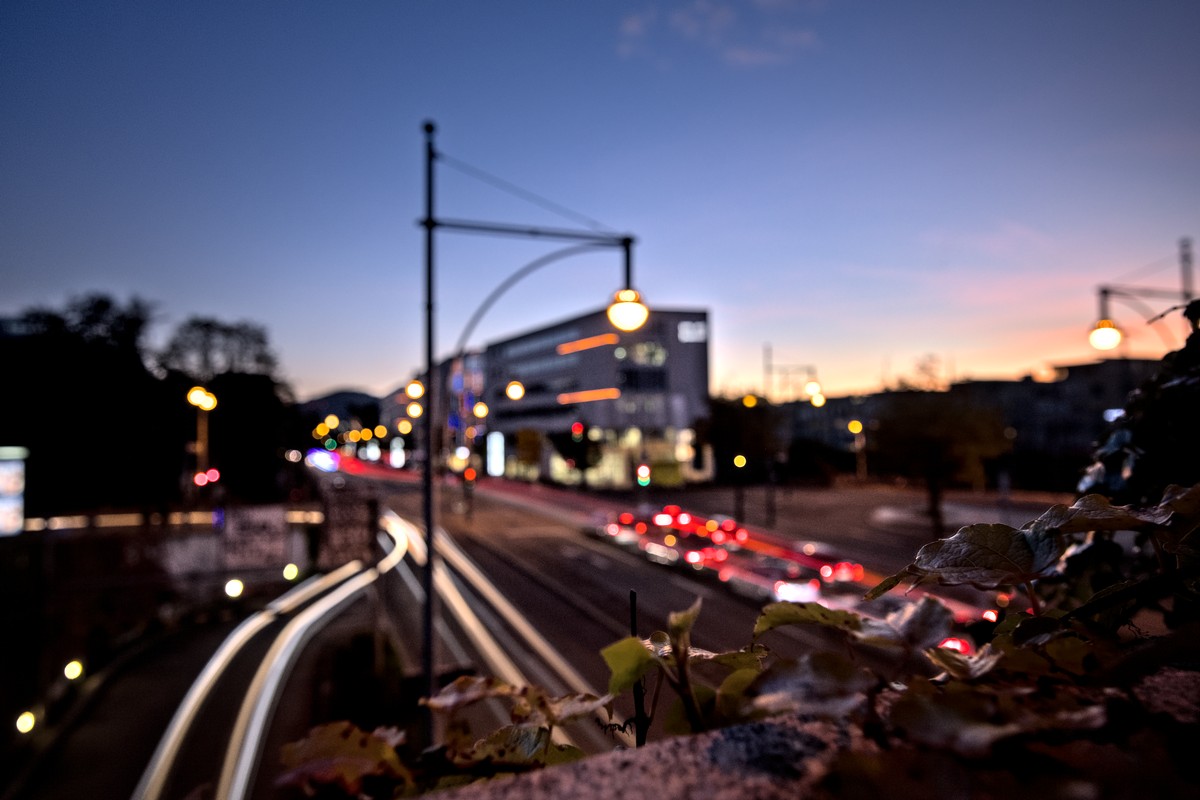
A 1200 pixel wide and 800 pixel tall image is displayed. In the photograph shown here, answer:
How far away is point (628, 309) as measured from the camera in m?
9.70

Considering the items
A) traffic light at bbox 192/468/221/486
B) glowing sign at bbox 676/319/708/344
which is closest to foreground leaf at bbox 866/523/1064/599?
traffic light at bbox 192/468/221/486

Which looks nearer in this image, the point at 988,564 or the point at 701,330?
the point at 988,564

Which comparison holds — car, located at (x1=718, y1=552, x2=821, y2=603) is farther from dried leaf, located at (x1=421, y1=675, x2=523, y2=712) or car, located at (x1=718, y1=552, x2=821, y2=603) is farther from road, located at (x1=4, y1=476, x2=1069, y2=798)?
dried leaf, located at (x1=421, y1=675, x2=523, y2=712)

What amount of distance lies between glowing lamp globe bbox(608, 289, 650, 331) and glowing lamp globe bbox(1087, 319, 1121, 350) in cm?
1043

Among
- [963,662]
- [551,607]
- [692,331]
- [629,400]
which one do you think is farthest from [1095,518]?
[692,331]

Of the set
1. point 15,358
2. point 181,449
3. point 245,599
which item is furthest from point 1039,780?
point 181,449

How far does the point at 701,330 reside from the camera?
233 feet

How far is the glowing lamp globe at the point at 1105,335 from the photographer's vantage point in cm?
1419

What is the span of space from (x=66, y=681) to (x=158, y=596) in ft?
29.9

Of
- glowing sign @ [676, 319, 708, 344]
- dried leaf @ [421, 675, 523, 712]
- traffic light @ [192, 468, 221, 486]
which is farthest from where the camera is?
glowing sign @ [676, 319, 708, 344]

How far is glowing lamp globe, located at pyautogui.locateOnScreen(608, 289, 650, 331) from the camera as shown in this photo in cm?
970

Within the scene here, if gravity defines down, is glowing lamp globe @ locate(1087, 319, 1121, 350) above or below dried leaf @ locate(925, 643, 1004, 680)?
above

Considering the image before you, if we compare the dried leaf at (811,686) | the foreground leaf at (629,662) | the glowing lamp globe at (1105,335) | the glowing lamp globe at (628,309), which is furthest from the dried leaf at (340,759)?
the glowing lamp globe at (1105,335)

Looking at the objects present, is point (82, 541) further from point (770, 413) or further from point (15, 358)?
point (770, 413)
